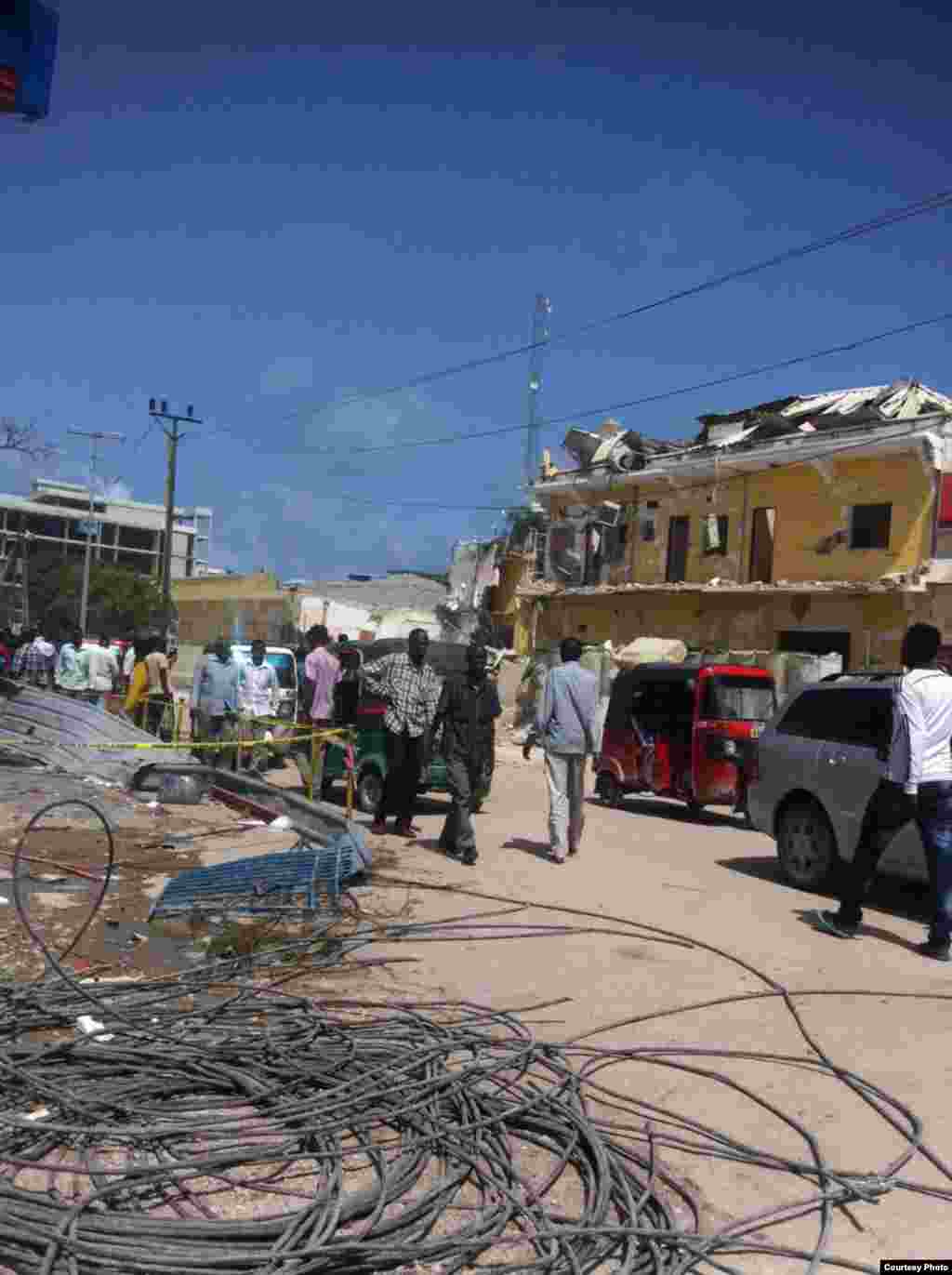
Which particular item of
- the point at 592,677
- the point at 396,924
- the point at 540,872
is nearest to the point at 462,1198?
the point at 396,924

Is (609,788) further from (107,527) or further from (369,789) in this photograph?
(107,527)

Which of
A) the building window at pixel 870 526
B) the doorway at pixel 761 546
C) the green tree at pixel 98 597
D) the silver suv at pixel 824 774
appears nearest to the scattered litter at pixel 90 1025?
the silver suv at pixel 824 774

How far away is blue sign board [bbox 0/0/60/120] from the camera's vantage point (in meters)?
8.70

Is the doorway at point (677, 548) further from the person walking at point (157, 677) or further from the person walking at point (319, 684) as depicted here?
the person walking at point (319, 684)

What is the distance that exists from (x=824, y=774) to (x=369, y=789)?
6.03 m

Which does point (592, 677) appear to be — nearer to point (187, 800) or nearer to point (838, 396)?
point (187, 800)

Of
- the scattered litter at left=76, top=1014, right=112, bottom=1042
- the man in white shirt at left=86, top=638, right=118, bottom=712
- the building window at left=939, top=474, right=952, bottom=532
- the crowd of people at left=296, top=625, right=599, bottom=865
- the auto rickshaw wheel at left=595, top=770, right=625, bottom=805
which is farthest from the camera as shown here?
the building window at left=939, top=474, right=952, bottom=532

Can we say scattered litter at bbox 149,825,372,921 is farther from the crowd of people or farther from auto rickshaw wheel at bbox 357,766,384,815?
auto rickshaw wheel at bbox 357,766,384,815

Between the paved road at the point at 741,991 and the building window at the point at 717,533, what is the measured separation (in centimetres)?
2161

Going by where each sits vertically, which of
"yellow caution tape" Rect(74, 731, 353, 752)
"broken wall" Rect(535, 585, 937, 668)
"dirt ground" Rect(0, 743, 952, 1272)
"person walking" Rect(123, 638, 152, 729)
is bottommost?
"dirt ground" Rect(0, 743, 952, 1272)

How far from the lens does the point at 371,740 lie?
1409 centimetres

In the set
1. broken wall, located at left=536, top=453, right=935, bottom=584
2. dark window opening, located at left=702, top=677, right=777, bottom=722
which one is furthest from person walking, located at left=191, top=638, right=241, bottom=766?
broken wall, located at left=536, top=453, right=935, bottom=584

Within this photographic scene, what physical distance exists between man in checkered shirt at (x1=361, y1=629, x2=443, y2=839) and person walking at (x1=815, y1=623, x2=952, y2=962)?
4516mm

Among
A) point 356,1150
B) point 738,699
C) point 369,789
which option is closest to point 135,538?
point 738,699
